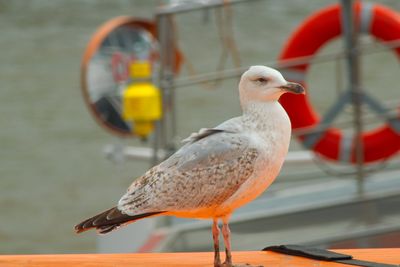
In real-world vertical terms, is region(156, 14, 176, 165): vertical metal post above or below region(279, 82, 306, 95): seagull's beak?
above

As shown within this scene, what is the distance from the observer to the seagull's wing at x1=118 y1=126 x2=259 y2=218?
2.31 metres

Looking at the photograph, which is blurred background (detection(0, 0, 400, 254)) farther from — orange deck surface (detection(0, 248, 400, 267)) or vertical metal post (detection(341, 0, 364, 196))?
orange deck surface (detection(0, 248, 400, 267))

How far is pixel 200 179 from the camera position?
92.0 inches

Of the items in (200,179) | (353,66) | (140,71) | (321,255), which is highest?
(140,71)

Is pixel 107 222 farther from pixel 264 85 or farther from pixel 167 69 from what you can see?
pixel 167 69

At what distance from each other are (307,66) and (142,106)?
0.76 meters

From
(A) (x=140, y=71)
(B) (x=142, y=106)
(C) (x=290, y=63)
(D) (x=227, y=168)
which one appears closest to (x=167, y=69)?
(B) (x=142, y=106)

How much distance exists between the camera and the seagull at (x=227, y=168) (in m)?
2.29

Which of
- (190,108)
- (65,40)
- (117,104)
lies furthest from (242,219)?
(65,40)

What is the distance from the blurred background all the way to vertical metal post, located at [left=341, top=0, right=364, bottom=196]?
0.19 feet

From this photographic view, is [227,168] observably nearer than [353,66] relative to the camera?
Yes

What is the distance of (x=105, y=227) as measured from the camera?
2326mm

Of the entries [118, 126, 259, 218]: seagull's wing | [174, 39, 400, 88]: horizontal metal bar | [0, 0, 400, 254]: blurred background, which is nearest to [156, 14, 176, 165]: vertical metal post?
[174, 39, 400, 88]: horizontal metal bar

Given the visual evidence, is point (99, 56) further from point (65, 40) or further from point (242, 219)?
point (65, 40)
